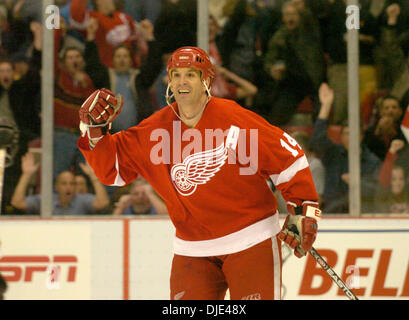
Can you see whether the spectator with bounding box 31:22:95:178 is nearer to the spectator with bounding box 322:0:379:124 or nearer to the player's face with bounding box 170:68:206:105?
the spectator with bounding box 322:0:379:124

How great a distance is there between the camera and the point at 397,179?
484 cm

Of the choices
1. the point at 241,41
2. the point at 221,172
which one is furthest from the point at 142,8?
the point at 221,172

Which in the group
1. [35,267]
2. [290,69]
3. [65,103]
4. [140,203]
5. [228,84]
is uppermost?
[290,69]

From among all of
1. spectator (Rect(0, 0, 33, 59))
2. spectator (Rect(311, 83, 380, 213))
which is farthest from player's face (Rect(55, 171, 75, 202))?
spectator (Rect(311, 83, 380, 213))

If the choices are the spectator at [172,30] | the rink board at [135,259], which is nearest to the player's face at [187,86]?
the rink board at [135,259]

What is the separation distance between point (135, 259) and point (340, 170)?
1401 mm

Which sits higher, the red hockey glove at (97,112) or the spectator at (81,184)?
the red hockey glove at (97,112)

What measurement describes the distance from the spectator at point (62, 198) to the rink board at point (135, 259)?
10cm

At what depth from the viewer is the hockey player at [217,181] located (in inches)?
121

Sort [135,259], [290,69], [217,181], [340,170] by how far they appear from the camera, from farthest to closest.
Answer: [290,69] → [340,170] → [135,259] → [217,181]

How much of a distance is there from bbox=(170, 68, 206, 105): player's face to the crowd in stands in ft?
5.80

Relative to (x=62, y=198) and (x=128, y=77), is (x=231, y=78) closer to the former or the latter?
(x=128, y=77)

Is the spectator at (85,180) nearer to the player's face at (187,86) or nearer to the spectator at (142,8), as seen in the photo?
the spectator at (142,8)

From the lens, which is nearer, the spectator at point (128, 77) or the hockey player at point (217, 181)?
the hockey player at point (217, 181)
